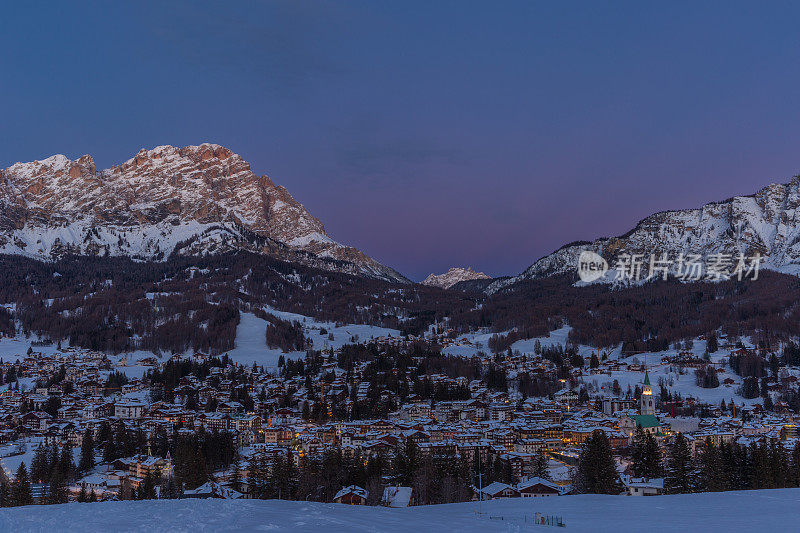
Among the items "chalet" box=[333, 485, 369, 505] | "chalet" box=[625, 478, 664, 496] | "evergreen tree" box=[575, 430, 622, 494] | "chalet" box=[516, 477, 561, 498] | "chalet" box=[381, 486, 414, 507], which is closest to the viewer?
"chalet" box=[381, 486, 414, 507]

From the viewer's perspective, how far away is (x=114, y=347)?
177m

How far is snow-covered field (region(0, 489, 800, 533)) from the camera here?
23.7 meters

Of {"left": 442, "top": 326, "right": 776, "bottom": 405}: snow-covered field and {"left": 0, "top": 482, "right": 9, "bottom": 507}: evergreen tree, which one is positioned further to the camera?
{"left": 442, "top": 326, "right": 776, "bottom": 405}: snow-covered field

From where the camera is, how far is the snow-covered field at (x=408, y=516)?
77.9 ft

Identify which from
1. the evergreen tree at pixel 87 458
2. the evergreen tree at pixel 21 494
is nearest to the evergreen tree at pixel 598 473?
the evergreen tree at pixel 21 494

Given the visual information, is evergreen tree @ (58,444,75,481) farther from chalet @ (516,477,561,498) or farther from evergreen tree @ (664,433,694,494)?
evergreen tree @ (664,433,694,494)

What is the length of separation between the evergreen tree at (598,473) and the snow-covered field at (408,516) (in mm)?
16447

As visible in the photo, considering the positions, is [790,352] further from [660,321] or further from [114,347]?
[114,347]

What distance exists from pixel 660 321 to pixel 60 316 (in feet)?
536

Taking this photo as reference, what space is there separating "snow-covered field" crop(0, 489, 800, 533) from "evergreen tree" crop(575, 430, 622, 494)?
16.4 metres

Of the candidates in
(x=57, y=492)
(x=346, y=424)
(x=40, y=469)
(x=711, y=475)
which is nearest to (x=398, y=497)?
(x=711, y=475)

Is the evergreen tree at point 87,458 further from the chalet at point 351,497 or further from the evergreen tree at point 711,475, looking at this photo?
the evergreen tree at point 711,475

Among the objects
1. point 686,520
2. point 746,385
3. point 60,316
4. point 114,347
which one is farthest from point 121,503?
point 60,316

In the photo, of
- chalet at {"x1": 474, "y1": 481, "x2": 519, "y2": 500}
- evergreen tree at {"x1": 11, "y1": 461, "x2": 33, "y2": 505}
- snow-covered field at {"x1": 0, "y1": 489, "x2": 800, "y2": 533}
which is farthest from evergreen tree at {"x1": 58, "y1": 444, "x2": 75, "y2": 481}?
snow-covered field at {"x1": 0, "y1": 489, "x2": 800, "y2": 533}
